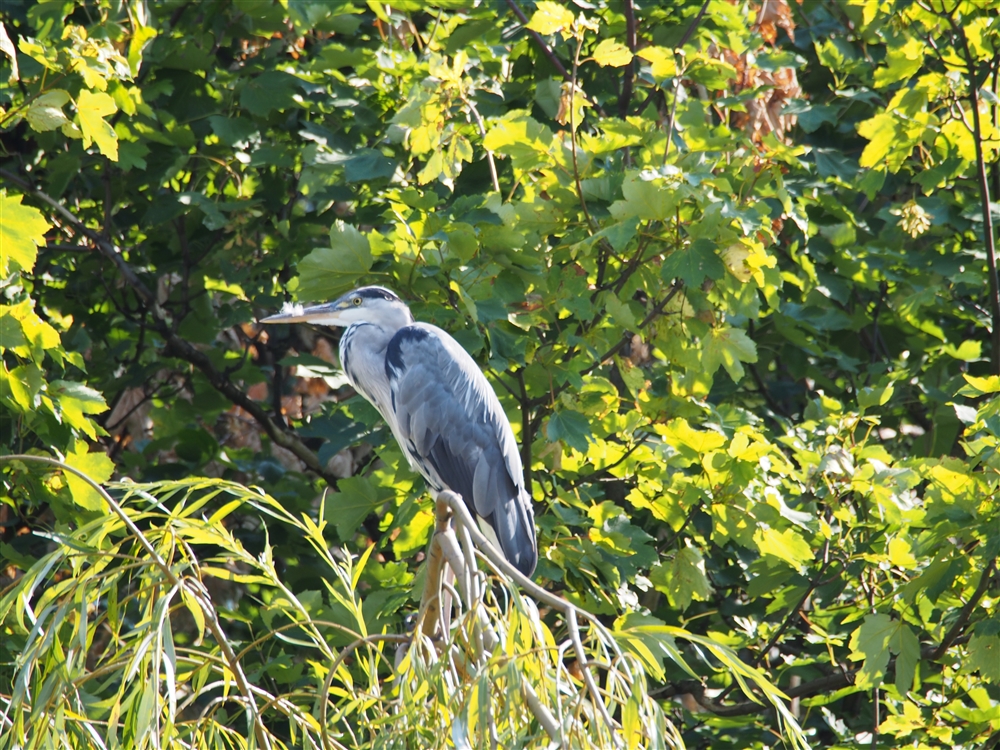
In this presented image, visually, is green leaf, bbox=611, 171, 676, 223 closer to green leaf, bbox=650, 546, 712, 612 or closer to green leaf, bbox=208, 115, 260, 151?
green leaf, bbox=650, 546, 712, 612

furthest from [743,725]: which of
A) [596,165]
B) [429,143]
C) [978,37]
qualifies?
[978,37]

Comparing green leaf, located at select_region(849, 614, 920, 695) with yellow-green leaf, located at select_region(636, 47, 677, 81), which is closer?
green leaf, located at select_region(849, 614, 920, 695)

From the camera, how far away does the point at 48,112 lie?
319 centimetres

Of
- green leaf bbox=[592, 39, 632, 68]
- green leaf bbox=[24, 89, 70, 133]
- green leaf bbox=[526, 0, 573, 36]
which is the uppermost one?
green leaf bbox=[526, 0, 573, 36]

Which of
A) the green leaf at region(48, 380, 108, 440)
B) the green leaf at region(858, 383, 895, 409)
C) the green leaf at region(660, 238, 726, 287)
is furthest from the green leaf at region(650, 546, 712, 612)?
the green leaf at region(48, 380, 108, 440)

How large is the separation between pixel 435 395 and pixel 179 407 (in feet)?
4.71

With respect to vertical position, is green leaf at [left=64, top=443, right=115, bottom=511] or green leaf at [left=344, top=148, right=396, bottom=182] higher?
green leaf at [left=344, top=148, right=396, bottom=182]

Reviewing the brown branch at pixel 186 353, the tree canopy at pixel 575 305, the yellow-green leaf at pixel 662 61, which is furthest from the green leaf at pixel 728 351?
the brown branch at pixel 186 353

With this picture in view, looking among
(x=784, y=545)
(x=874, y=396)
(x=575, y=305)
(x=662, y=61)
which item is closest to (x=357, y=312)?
(x=575, y=305)

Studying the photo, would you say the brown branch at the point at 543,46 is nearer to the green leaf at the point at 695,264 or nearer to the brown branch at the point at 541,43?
the brown branch at the point at 541,43

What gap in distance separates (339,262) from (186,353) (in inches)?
48.9

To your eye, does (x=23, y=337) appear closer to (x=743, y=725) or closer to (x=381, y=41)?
(x=381, y=41)

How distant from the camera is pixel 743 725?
13.4ft

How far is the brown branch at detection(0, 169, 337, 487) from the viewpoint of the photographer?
4.33 m
